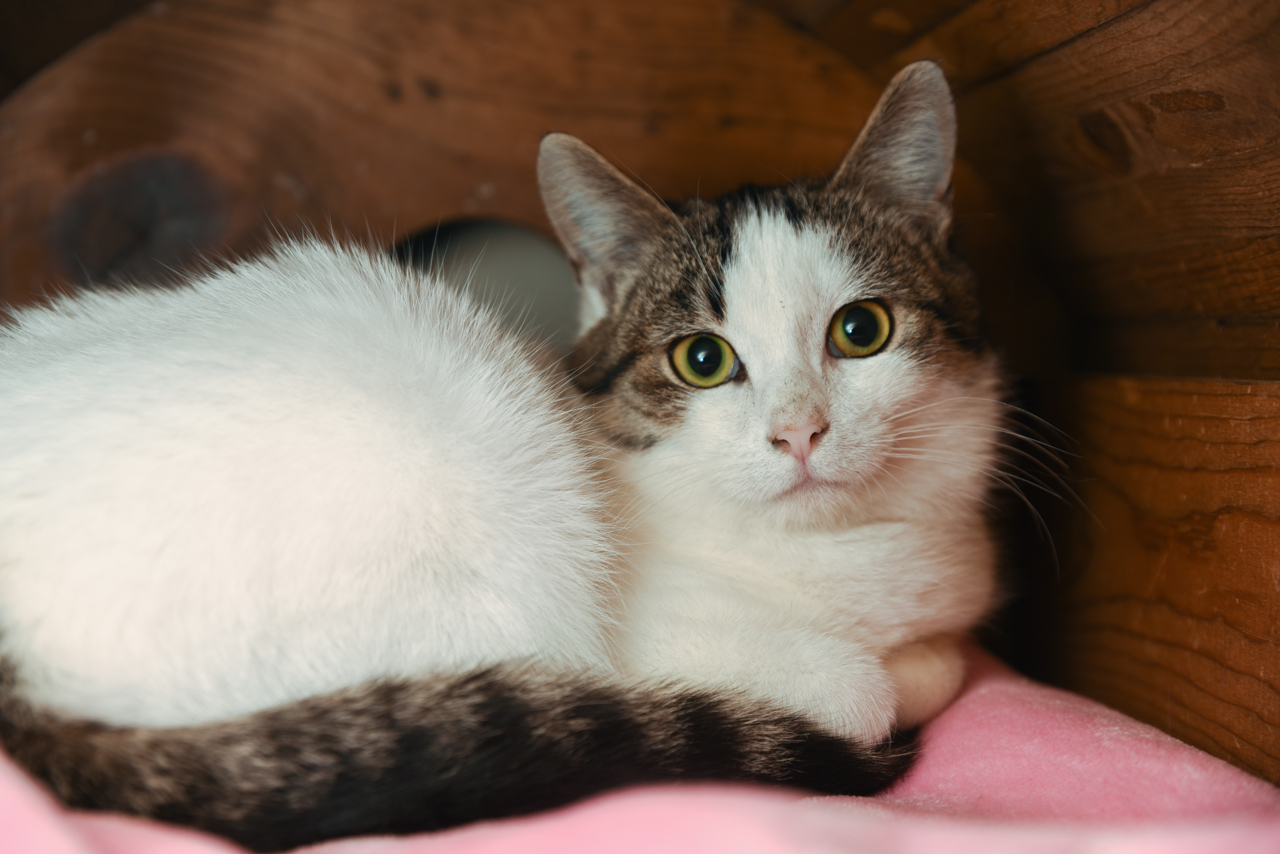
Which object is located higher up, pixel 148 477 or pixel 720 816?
pixel 148 477

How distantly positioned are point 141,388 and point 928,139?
1.25m

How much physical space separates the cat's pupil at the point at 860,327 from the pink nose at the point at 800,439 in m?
0.20

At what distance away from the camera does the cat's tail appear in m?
0.83

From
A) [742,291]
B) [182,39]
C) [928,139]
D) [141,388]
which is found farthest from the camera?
[182,39]

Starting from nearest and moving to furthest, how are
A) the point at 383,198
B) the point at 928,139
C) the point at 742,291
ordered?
the point at 742,291 < the point at 928,139 < the point at 383,198

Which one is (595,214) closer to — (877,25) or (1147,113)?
(877,25)

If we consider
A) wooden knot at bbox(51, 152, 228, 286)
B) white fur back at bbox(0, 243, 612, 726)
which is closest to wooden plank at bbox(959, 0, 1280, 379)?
white fur back at bbox(0, 243, 612, 726)

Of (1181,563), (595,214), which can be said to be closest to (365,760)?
(595,214)

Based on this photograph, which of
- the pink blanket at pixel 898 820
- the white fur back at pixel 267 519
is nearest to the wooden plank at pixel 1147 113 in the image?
the pink blanket at pixel 898 820

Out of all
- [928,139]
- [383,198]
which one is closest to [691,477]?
[928,139]

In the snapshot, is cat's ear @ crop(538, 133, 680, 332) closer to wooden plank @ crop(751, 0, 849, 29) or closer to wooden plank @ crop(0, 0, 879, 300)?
wooden plank @ crop(0, 0, 879, 300)

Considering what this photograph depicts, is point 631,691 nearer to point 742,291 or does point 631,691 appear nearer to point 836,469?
→ point 836,469

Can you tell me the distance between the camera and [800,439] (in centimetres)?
111

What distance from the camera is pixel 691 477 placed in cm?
126
